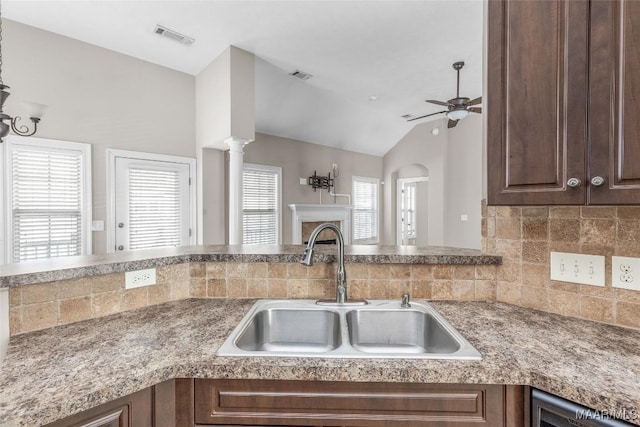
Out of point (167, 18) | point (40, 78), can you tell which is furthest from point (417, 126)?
point (40, 78)

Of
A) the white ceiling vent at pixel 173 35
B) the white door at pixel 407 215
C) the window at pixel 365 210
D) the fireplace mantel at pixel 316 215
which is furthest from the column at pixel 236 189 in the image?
the white door at pixel 407 215

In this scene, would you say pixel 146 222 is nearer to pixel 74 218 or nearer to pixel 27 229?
pixel 74 218

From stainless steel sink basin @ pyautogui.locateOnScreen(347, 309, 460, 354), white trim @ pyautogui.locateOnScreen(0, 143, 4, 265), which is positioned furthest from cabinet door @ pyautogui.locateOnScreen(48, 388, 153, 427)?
white trim @ pyautogui.locateOnScreen(0, 143, 4, 265)

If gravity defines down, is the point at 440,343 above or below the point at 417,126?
below

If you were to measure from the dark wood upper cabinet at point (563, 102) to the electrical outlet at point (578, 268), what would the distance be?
40cm

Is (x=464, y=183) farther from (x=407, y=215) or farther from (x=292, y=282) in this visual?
(x=292, y=282)

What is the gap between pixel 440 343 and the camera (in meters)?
1.18

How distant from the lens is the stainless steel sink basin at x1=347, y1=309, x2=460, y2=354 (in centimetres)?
130

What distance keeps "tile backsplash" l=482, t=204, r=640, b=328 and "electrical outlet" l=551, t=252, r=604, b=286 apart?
0.06 ft

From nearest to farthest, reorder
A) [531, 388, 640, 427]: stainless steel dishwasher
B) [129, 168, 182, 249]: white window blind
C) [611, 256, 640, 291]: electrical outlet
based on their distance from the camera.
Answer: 1. [531, 388, 640, 427]: stainless steel dishwasher
2. [611, 256, 640, 291]: electrical outlet
3. [129, 168, 182, 249]: white window blind

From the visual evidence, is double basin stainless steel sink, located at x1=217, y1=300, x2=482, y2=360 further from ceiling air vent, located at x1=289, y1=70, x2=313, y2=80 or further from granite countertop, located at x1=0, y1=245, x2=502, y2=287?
ceiling air vent, located at x1=289, y1=70, x2=313, y2=80

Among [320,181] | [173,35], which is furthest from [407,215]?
[173,35]

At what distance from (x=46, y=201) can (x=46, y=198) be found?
3 cm

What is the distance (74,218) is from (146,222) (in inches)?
29.4
